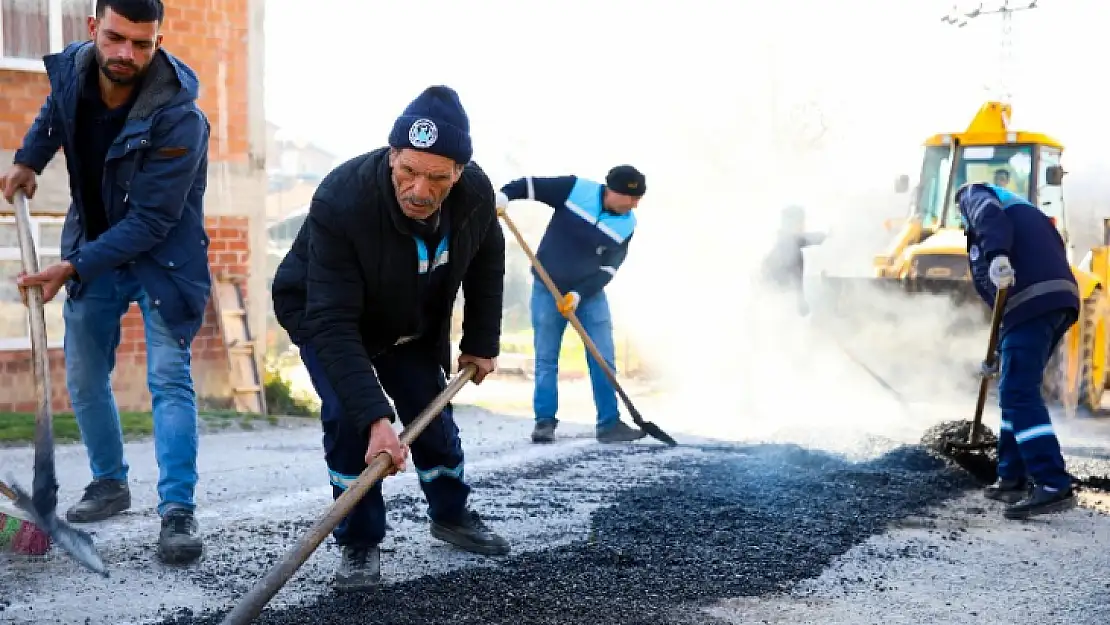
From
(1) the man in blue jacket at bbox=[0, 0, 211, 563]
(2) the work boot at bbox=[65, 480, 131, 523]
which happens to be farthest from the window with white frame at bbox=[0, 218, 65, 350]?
→ (1) the man in blue jacket at bbox=[0, 0, 211, 563]

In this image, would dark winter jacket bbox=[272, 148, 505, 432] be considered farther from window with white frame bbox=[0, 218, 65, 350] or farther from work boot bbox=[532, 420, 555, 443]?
window with white frame bbox=[0, 218, 65, 350]

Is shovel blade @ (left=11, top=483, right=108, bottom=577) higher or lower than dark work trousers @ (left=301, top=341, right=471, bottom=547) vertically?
lower

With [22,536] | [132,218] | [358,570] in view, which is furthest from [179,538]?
[132,218]

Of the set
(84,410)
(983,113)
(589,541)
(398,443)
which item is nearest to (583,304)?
(589,541)

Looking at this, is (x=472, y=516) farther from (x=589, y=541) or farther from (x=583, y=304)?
(x=583, y=304)

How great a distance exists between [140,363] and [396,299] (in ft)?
22.2

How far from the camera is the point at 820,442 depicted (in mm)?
7102

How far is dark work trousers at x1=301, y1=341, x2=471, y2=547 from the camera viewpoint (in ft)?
11.9

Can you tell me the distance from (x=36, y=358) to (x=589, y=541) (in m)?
2.16

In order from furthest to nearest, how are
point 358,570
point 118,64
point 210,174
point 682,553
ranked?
1. point 210,174
2. point 682,553
3. point 118,64
4. point 358,570

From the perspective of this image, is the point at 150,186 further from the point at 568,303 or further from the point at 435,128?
the point at 568,303

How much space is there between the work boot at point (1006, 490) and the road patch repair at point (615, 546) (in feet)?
0.24

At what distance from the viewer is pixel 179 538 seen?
3797 mm

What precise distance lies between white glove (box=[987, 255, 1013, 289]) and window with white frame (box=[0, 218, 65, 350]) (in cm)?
747
